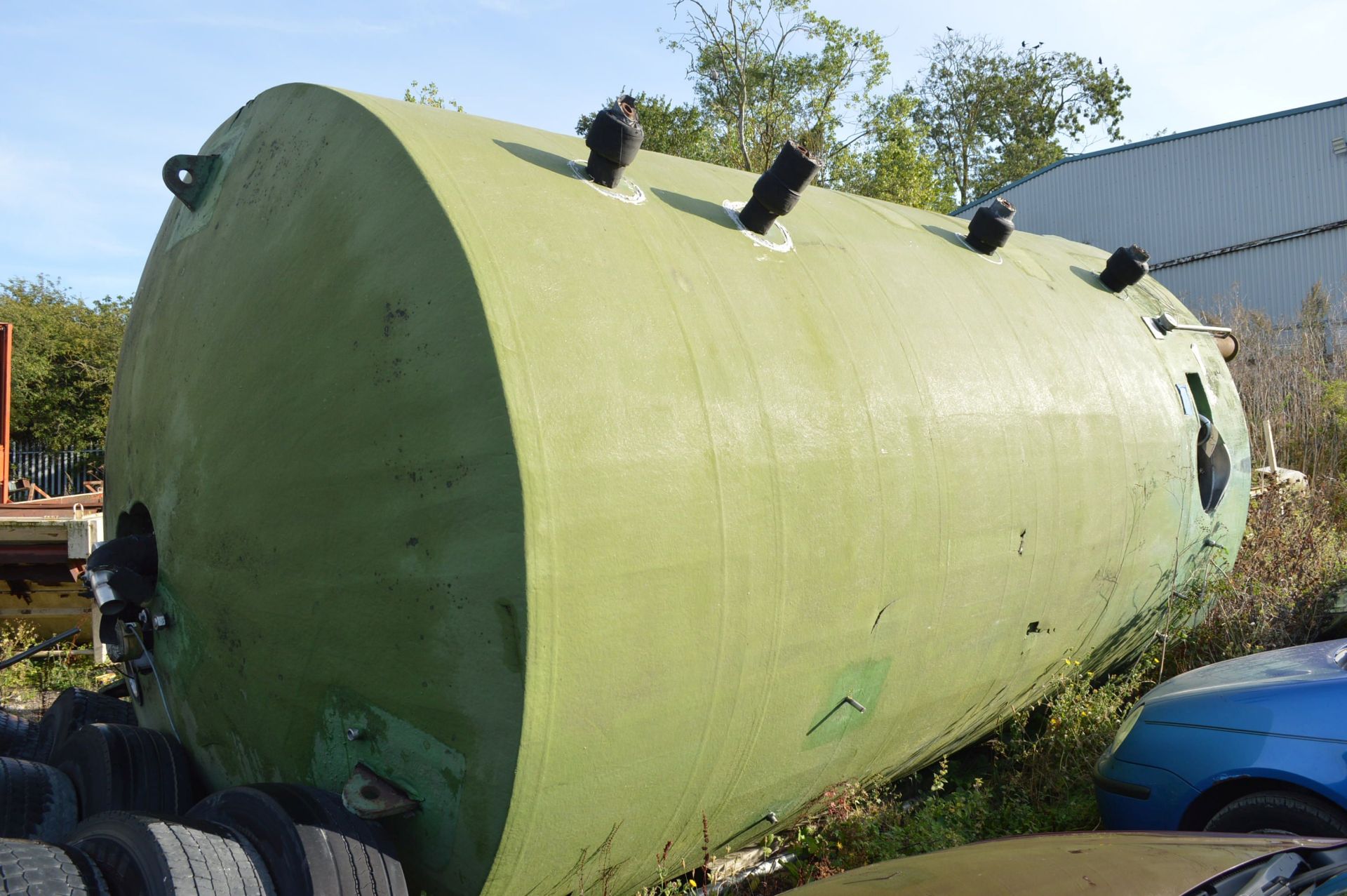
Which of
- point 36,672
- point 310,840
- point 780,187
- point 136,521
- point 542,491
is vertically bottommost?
point 36,672

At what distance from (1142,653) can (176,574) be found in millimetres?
5114

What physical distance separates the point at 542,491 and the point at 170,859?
1242 mm

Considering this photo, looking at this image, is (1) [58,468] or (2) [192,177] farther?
(1) [58,468]

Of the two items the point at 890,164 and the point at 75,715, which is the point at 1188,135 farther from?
the point at 75,715

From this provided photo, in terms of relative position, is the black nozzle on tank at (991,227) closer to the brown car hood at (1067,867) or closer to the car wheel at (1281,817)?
the car wheel at (1281,817)

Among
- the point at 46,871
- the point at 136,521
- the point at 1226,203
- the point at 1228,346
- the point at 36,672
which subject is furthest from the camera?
the point at 1226,203

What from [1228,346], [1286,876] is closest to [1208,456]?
[1228,346]

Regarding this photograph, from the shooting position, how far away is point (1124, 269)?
566cm

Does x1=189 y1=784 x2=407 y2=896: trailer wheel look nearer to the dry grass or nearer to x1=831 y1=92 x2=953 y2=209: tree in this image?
the dry grass

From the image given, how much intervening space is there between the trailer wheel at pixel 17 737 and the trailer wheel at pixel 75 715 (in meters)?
0.06

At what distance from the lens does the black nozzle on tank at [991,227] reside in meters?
4.79

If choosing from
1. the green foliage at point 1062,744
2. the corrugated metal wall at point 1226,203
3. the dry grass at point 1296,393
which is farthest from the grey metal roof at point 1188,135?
the green foliage at point 1062,744

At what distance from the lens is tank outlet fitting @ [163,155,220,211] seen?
11.6 feet

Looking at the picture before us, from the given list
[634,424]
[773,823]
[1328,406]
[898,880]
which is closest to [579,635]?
[634,424]
